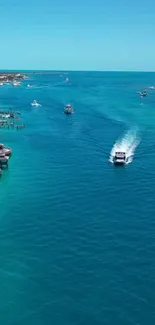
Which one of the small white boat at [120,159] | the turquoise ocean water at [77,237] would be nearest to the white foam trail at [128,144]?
the turquoise ocean water at [77,237]

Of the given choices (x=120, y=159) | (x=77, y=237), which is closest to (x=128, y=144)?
(x=120, y=159)

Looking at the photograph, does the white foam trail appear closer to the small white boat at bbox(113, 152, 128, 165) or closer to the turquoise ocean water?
the turquoise ocean water

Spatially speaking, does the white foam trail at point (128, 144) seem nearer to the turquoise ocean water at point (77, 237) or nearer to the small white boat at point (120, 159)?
the turquoise ocean water at point (77, 237)

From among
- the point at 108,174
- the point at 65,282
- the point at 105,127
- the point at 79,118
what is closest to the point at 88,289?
the point at 65,282

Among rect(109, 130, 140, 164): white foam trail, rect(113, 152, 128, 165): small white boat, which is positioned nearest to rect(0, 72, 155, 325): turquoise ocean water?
rect(109, 130, 140, 164): white foam trail

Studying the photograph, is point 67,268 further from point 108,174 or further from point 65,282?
point 108,174

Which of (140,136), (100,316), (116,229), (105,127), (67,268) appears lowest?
(100,316)

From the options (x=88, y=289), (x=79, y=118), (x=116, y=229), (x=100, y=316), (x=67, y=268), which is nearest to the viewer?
(x=100, y=316)
